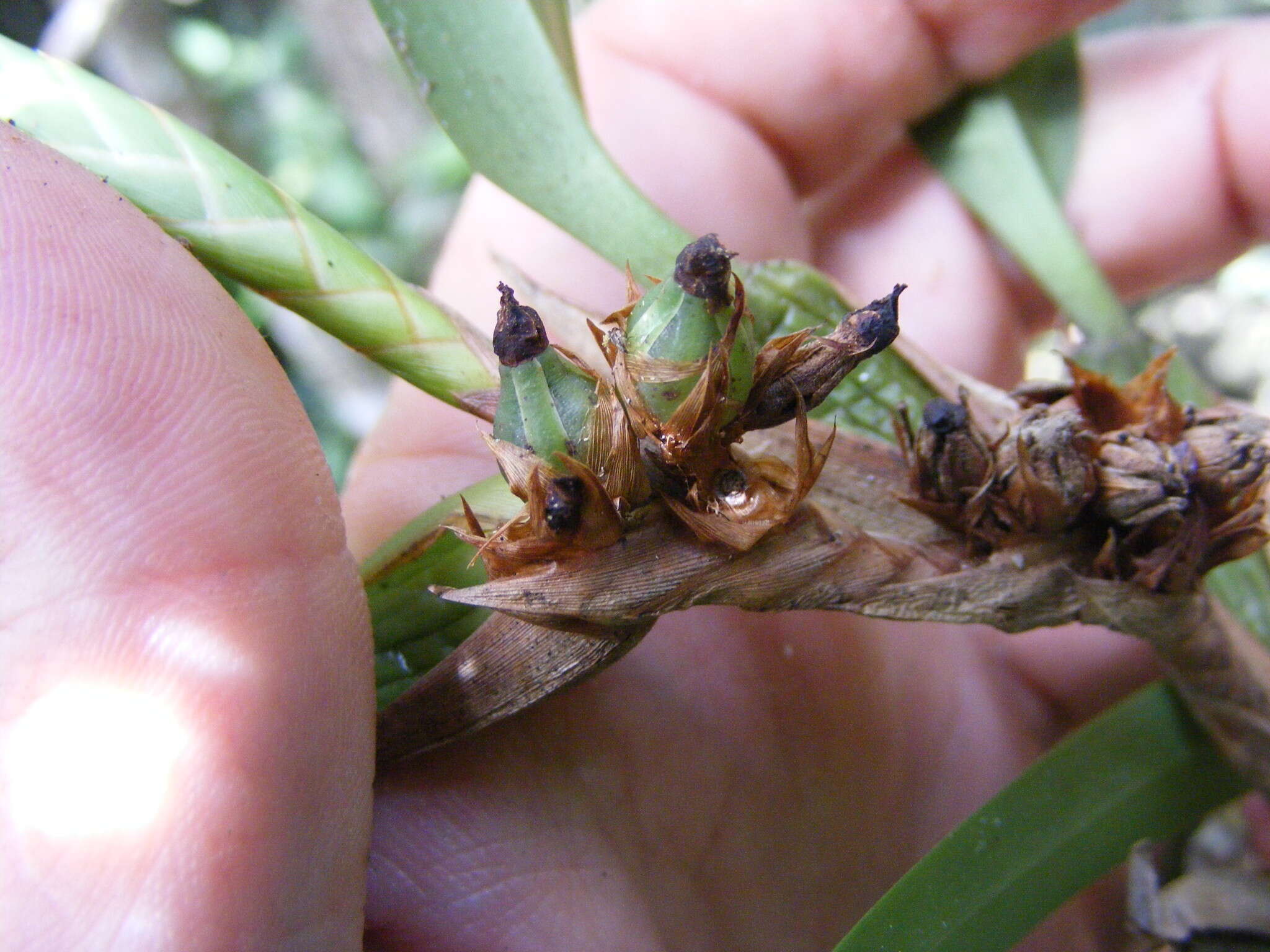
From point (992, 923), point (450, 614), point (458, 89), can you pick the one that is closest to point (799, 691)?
point (992, 923)

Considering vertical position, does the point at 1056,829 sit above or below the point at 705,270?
below

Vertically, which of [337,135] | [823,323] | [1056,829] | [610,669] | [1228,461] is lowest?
[1056,829]

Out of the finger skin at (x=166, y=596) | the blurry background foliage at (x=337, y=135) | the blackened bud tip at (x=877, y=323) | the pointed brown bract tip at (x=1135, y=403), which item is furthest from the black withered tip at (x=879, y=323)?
the blurry background foliage at (x=337, y=135)

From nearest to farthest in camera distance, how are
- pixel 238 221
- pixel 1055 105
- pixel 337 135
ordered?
pixel 238 221 → pixel 1055 105 → pixel 337 135

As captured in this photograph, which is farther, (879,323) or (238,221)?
(238,221)

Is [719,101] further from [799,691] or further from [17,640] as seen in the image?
[17,640]

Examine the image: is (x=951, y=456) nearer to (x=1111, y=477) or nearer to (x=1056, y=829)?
(x=1111, y=477)

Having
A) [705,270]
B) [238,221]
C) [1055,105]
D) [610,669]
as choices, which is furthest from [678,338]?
[1055,105]
